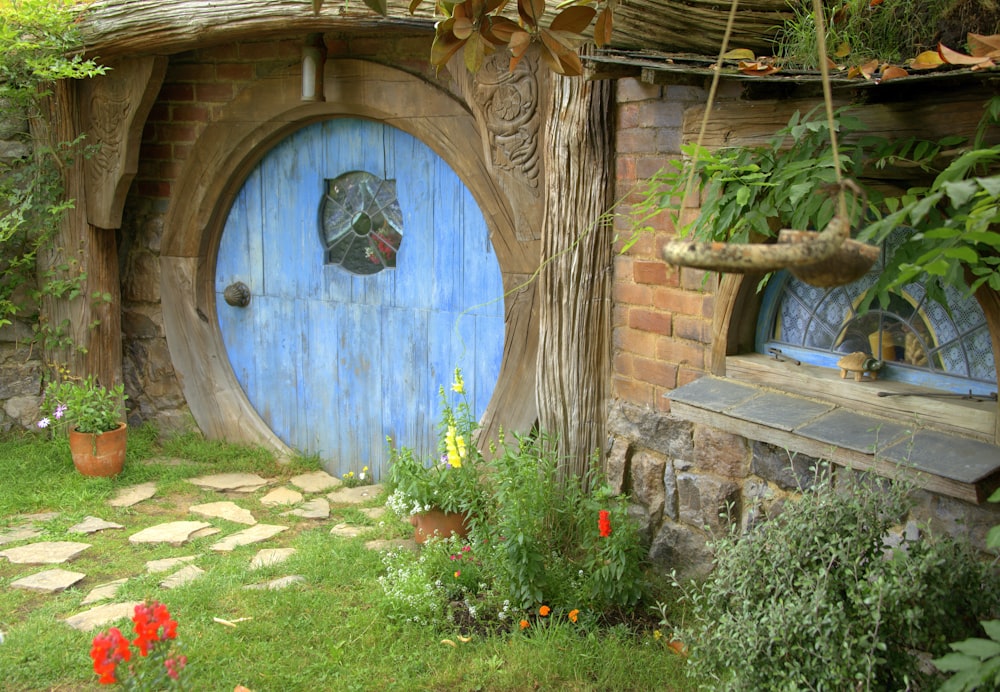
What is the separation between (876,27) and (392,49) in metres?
2.58

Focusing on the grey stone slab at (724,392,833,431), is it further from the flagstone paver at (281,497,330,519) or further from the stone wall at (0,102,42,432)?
the stone wall at (0,102,42,432)

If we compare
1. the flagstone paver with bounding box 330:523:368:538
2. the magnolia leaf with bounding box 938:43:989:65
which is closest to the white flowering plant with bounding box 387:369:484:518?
the flagstone paver with bounding box 330:523:368:538

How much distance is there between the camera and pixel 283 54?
5059mm

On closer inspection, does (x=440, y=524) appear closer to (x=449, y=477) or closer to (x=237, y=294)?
(x=449, y=477)

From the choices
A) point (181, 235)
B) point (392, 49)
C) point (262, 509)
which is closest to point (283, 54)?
point (392, 49)

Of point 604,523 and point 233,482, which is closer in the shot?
point 604,523

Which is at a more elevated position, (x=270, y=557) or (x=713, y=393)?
(x=713, y=393)

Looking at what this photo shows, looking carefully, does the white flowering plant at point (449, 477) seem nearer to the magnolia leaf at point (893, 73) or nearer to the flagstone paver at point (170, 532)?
the flagstone paver at point (170, 532)

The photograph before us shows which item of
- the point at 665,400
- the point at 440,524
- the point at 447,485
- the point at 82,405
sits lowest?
the point at 440,524

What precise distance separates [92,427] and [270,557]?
1.66 m

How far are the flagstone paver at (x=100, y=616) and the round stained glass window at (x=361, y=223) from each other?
2266 mm

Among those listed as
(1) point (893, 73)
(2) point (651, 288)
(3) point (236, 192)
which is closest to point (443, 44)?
(1) point (893, 73)

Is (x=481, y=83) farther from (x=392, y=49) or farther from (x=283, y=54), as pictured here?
(x=283, y=54)

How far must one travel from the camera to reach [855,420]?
2.87 meters
